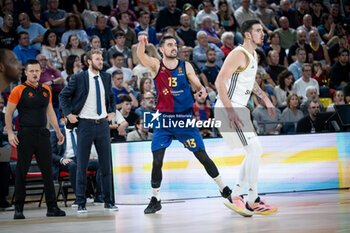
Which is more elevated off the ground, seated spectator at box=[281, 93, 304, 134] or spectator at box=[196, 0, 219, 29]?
spectator at box=[196, 0, 219, 29]

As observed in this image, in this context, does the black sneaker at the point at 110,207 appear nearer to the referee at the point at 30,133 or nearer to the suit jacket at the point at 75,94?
the referee at the point at 30,133

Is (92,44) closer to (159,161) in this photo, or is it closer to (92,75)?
(92,75)

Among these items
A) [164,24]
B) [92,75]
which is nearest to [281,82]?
[164,24]

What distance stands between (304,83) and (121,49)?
14.3 feet

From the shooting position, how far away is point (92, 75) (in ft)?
29.4

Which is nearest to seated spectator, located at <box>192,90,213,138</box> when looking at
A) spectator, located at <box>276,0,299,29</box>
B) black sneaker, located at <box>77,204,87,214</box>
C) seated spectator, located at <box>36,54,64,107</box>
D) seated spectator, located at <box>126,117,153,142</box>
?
seated spectator, located at <box>126,117,153,142</box>

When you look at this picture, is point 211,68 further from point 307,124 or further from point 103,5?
point 103,5

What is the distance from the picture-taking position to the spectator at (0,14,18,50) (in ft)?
44.5

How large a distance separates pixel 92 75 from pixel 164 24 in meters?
7.50

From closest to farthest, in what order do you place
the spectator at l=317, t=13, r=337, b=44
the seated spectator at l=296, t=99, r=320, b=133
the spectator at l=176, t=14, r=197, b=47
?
the seated spectator at l=296, t=99, r=320, b=133, the spectator at l=176, t=14, r=197, b=47, the spectator at l=317, t=13, r=337, b=44

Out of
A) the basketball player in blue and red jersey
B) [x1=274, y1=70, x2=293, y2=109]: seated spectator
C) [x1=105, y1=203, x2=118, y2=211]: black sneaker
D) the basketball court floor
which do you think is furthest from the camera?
[x1=274, y1=70, x2=293, y2=109]: seated spectator

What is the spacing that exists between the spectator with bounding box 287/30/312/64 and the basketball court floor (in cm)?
716

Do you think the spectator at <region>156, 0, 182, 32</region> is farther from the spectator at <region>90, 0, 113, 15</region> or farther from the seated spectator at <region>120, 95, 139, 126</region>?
the seated spectator at <region>120, 95, 139, 126</region>

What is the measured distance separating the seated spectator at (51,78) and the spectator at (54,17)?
2001 millimetres
